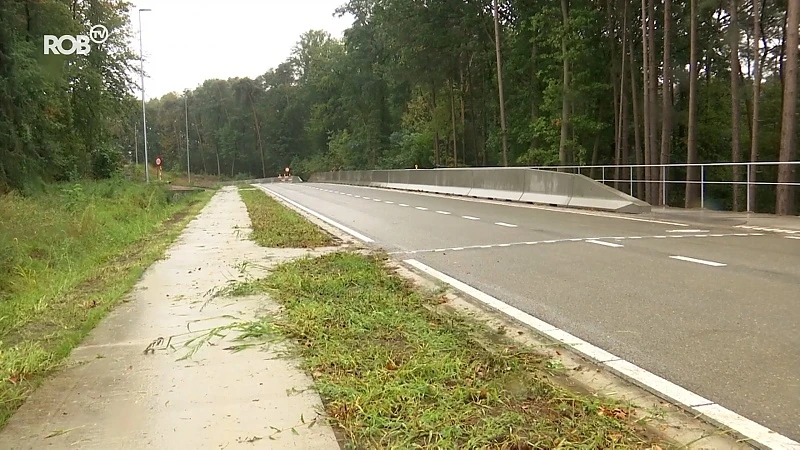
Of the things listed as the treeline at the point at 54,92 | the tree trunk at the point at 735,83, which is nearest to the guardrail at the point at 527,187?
the tree trunk at the point at 735,83

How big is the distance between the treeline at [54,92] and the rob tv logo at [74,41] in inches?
Result: 8.2

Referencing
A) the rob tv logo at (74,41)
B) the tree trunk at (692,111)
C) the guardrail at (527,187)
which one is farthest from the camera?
the tree trunk at (692,111)

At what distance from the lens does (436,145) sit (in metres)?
53.8

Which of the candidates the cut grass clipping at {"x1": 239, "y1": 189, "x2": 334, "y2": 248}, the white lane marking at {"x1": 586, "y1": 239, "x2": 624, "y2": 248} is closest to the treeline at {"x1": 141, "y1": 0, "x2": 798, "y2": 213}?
the white lane marking at {"x1": 586, "y1": 239, "x2": 624, "y2": 248}

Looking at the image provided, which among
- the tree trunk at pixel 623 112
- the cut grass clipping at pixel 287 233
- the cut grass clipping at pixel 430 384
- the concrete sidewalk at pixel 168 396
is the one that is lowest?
the concrete sidewalk at pixel 168 396

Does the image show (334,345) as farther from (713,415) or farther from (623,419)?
(713,415)

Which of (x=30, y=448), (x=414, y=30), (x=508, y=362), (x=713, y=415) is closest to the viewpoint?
(x=30, y=448)

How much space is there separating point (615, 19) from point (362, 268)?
92.2ft

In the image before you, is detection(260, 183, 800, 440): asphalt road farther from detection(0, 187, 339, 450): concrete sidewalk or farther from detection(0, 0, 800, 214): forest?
detection(0, 0, 800, 214): forest

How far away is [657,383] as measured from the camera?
4.50m

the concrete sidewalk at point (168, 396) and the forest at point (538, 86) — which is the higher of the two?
the forest at point (538, 86)

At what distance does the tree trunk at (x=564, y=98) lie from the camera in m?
31.8

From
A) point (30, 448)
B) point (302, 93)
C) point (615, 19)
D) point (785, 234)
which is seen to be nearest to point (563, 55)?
point (615, 19)

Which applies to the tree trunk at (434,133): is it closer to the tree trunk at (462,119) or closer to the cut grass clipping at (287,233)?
the tree trunk at (462,119)
